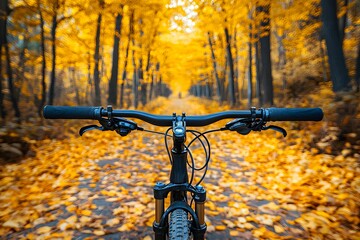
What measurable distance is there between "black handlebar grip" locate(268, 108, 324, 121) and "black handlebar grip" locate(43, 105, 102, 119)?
130cm

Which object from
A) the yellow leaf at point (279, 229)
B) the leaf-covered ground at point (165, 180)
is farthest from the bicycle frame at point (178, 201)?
the yellow leaf at point (279, 229)

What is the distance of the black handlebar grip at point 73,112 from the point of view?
184 centimetres

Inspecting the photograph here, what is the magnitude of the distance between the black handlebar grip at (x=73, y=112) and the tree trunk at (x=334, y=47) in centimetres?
759

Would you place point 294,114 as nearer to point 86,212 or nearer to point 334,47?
point 86,212

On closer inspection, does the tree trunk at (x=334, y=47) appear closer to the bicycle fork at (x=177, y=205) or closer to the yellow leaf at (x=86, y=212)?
→ the bicycle fork at (x=177, y=205)

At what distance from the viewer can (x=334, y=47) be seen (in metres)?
7.32

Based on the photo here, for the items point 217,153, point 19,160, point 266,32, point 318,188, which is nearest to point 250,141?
point 217,153

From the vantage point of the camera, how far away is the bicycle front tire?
4.97ft

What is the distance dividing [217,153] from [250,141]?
1668 mm

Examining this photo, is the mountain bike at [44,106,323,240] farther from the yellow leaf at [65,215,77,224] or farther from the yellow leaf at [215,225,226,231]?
the yellow leaf at [65,215,77,224]

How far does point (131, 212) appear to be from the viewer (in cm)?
373

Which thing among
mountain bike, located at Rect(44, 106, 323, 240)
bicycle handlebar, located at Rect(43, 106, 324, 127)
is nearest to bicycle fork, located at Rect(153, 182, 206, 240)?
mountain bike, located at Rect(44, 106, 323, 240)

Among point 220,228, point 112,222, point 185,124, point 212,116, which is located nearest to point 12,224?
point 112,222

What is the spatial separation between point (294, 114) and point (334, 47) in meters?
6.96
